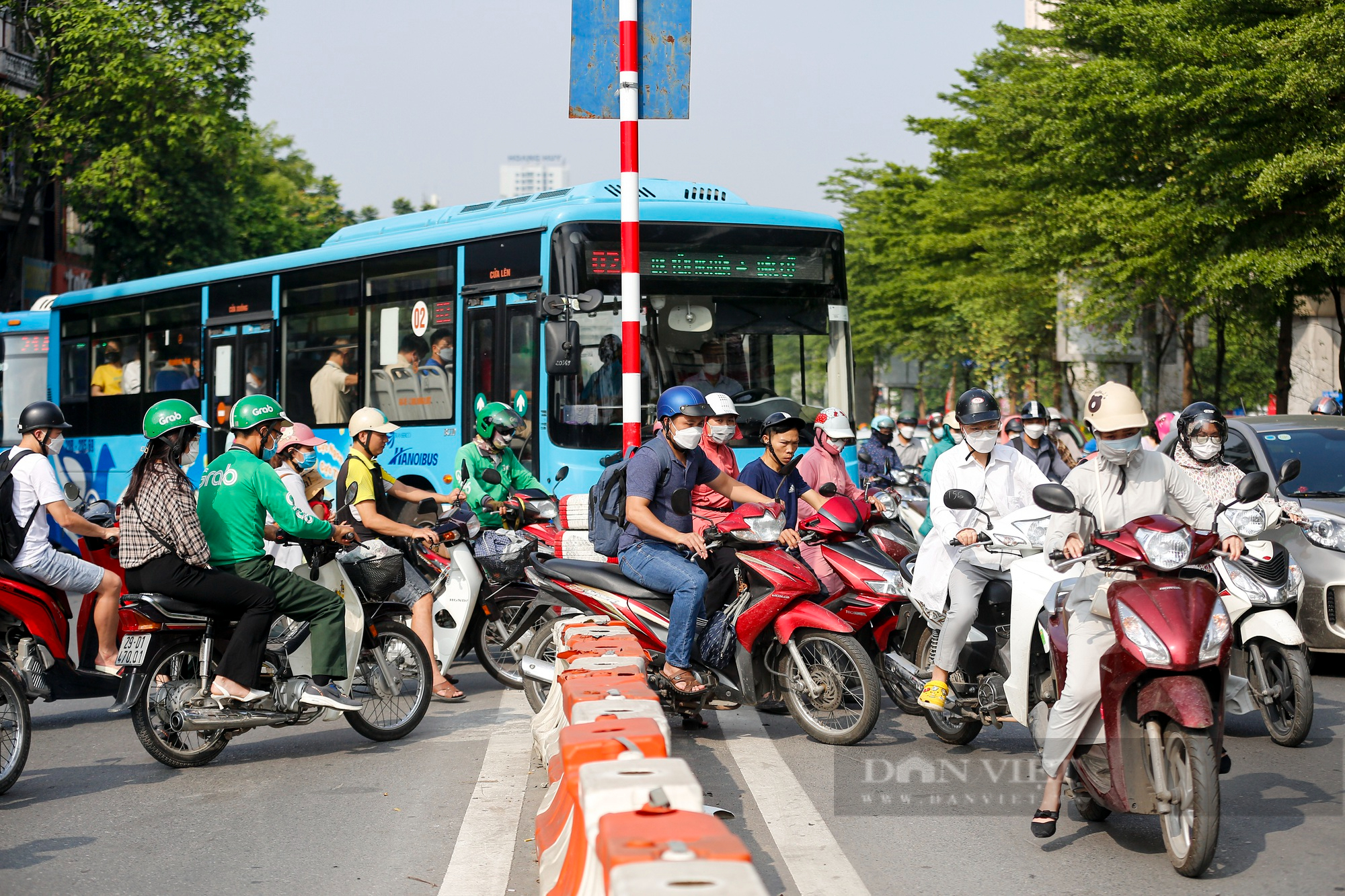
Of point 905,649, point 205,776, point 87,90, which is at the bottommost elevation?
point 205,776

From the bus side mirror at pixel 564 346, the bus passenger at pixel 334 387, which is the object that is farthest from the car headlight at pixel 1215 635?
the bus passenger at pixel 334 387

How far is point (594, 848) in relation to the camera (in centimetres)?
368

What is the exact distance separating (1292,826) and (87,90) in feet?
82.8

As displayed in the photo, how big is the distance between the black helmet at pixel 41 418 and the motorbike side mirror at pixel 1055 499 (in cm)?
498

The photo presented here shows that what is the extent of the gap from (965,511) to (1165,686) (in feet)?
6.89

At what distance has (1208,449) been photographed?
25.1 ft

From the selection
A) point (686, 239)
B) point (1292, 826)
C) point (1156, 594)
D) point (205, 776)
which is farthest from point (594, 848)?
point (686, 239)

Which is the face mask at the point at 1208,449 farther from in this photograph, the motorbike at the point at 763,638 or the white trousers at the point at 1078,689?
the white trousers at the point at 1078,689

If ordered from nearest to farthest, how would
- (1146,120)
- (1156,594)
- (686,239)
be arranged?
(1156,594)
(686,239)
(1146,120)

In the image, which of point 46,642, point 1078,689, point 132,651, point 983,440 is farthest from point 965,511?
point 46,642

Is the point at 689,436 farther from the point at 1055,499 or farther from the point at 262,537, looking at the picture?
the point at 1055,499

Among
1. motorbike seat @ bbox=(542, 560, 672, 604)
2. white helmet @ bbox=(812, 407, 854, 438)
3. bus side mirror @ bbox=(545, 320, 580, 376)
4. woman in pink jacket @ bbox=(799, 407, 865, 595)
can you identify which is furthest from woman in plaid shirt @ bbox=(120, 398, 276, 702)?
bus side mirror @ bbox=(545, 320, 580, 376)

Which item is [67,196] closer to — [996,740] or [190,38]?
[190,38]

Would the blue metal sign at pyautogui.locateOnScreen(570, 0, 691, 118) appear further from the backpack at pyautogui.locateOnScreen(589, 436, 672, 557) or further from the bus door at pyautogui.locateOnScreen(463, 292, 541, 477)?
the backpack at pyautogui.locateOnScreen(589, 436, 672, 557)
